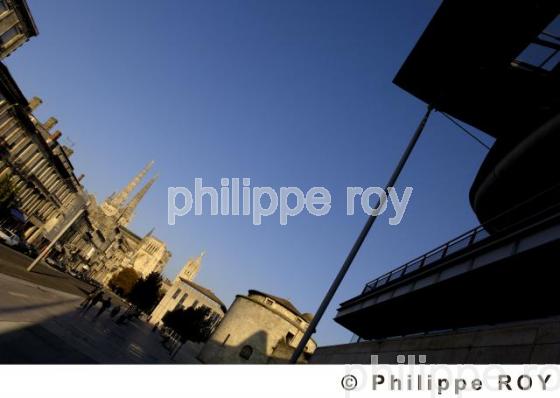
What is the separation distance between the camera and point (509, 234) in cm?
862

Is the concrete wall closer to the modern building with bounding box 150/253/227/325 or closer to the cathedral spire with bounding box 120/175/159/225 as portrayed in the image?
the modern building with bounding box 150/253/227/325

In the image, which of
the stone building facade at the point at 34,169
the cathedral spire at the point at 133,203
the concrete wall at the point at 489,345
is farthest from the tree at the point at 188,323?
the cathedral spire at the point at 133,203

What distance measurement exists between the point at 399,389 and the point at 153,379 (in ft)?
8.88

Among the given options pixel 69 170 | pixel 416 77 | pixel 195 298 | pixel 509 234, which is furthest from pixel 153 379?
pixel 195 298

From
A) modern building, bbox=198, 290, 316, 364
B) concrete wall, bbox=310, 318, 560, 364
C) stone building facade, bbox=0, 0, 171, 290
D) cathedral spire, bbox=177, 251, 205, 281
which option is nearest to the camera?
concrete wall, bbox=310, 318, 560, 364

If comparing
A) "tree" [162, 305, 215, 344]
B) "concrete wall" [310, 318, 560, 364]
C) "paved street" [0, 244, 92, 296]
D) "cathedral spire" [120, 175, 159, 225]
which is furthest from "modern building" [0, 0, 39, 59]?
"cathedral spire" [120, 175, 159, 225]

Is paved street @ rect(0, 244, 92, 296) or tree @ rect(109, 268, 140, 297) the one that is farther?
tree @ rect(109, 268, 140, 297)

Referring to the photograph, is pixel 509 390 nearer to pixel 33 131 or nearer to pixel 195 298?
pixel 33 131

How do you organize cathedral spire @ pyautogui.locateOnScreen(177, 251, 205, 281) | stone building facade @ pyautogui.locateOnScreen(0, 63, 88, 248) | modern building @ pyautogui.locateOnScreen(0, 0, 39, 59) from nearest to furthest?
modern building @ pyautogui.locateOnScreen(0, 0, 39, 59) → stone building facade @ pyautogui.locateOnScreen(0, 63, 88, 248) → cathedral spire @ pyautogui.locateOnScreen(177, 251, 205, 281)

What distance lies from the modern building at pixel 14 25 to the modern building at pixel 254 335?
34.5m

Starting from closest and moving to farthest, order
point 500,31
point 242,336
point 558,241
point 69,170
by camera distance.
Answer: point 558,241
point 500,31
point 242,336
point 69,170

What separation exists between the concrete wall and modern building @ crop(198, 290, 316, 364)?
27.8m

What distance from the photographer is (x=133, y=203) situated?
126688 mm

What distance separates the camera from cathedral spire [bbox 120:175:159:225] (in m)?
116
